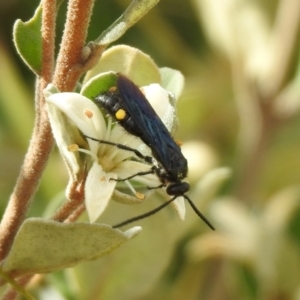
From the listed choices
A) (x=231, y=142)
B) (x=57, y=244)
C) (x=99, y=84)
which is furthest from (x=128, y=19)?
(x=231, y=142)

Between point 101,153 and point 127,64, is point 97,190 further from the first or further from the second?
point 127,64

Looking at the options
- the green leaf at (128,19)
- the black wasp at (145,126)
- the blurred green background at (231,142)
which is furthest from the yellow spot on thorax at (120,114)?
the blurred green background at (231,142)

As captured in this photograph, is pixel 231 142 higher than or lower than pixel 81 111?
lower

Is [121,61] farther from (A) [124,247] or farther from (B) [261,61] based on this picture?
(B) [261,61]

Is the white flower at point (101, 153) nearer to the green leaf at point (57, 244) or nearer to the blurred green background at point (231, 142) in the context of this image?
the green leaf at point (57, 244)

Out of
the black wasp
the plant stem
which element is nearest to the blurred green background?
the black wasp

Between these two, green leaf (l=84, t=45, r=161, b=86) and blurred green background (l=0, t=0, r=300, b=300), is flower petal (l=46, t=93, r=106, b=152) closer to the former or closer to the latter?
green leaf (l=84, t=45, r=161, b=86)

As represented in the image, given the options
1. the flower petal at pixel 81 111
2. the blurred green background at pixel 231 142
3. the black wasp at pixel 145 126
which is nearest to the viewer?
the flower petal at pixel 81 111

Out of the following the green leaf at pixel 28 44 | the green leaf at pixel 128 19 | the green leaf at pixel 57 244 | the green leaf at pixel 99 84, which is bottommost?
the green leaf at pixel 57 244
